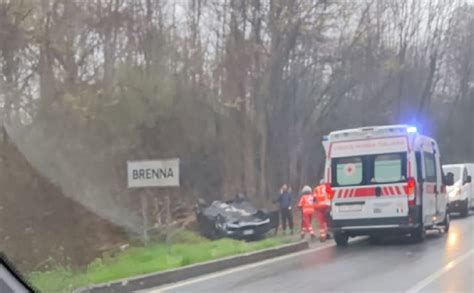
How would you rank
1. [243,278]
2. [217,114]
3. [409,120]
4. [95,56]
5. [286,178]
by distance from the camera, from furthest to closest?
[409,120]
[286,178]
[217,114]
[95,56]
[243,278]

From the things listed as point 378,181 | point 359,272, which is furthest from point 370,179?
point 359,272

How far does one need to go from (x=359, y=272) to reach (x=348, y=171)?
495cm

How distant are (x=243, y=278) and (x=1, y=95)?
7.51 m

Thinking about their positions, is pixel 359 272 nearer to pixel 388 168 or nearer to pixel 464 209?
pixel 388 168

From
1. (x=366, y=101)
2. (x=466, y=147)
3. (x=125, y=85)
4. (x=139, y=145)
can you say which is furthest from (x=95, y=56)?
(x=466, y=147)

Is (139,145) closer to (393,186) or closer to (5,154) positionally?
(5,154)

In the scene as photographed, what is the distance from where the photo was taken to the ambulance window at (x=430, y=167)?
60.1ft

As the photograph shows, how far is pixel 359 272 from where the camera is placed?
42.9 ft

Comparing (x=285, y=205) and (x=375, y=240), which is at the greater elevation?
(x=285, y=205)

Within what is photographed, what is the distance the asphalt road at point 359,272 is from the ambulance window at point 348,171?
1.47 m

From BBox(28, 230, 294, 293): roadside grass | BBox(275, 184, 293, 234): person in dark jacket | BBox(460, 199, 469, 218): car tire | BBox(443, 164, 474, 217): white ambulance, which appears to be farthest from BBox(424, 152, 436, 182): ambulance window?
BBox(460, 199, 469, 218): car tire

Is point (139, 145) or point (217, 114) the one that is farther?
point (217, 114)

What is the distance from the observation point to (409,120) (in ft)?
120

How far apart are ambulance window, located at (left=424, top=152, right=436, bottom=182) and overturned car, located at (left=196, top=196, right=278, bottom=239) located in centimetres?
483
